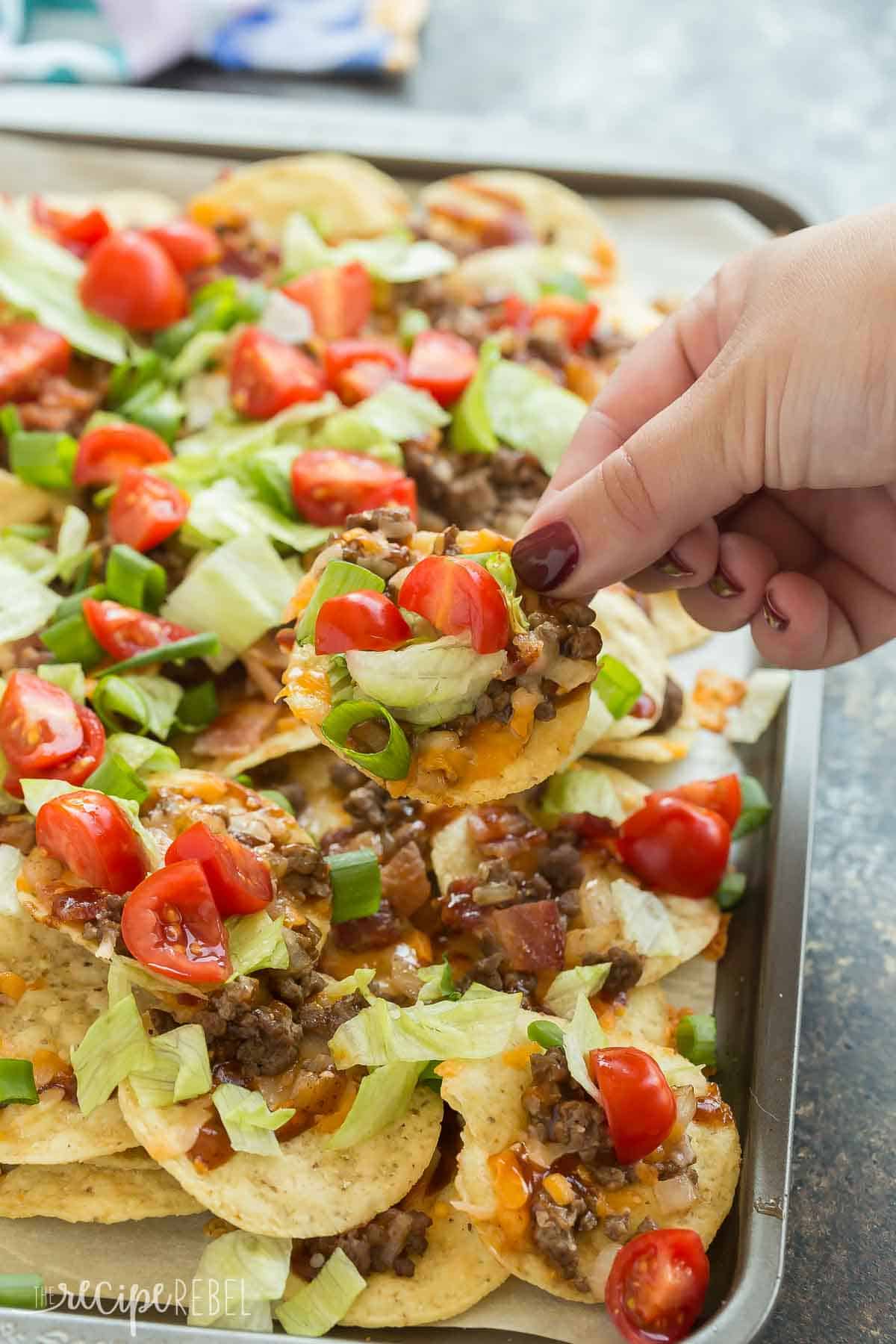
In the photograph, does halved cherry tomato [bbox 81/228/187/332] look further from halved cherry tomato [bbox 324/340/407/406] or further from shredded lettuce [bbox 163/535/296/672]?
shredded lettuce [bbox 163/535/296/672]

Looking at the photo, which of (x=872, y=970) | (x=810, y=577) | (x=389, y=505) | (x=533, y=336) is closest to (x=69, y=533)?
(x=389, y=505)

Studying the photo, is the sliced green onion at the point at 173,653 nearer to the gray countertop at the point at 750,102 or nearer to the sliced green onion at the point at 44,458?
the sliced green onion at the point at 44,458

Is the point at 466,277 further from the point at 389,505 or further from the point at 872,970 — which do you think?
the point at 872,970

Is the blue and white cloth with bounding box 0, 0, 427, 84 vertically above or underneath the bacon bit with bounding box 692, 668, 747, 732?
above

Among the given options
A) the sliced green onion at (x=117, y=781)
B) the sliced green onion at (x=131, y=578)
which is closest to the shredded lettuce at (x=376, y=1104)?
the sliced green onion at (x=117, y=781)

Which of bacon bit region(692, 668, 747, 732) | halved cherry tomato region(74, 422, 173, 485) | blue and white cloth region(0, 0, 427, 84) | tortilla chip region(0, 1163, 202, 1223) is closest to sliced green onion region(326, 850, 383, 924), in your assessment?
tortilla chip region(0, 1163, 202, 1223)

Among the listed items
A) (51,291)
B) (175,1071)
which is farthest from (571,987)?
(51,291)
